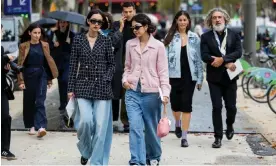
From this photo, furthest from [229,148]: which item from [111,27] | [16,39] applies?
[16,39]

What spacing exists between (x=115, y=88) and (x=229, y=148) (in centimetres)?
183

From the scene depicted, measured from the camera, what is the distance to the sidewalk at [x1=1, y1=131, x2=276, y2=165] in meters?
7.77

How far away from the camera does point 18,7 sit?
18.5 metres

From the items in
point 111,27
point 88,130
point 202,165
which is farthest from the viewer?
point 111,27

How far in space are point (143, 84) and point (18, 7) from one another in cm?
1214

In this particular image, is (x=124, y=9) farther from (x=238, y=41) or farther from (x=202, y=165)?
(x=202, y=165)

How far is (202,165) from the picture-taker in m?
7.56

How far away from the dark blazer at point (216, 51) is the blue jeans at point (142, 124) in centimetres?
168

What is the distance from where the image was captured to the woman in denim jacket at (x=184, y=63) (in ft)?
28.6

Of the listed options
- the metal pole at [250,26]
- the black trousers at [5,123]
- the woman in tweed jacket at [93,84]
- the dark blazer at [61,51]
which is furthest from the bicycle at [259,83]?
the metal pole at [250,26]

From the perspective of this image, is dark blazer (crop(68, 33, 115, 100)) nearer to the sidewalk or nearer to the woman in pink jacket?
the woman in pink jacket

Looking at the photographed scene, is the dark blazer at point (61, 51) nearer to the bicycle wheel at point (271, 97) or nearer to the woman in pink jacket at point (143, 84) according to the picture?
the bicycle wheel at point (271, 97)

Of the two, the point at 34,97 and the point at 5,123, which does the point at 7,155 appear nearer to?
the point at 5,123

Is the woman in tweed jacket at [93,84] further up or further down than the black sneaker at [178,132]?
further up
